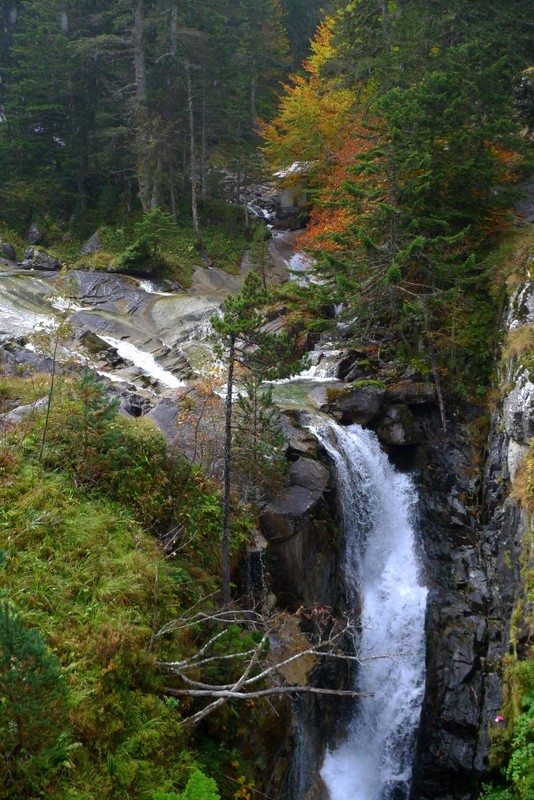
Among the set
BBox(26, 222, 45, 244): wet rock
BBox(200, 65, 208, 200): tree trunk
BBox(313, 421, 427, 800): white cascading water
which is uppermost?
BBox(200, 65, 208, 200): tree trunk

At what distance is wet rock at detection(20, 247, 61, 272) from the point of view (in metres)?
25.5

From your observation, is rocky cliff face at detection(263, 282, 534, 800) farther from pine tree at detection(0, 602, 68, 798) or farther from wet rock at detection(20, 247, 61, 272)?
wet rock at detection(20, 247, 61, 272)

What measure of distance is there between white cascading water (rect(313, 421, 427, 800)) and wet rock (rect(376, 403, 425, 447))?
0.51 meters

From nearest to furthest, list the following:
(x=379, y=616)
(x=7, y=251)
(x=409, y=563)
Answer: (x=379, y=616) → (x=409, y=563) → (x=7, y=251)

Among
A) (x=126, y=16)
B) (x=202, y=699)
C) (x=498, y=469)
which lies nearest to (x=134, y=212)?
(x=126, y=16)

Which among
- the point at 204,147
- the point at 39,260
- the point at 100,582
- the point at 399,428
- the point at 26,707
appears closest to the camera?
the point at 26,707

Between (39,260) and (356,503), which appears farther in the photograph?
(39,260)

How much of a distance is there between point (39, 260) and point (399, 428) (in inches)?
791

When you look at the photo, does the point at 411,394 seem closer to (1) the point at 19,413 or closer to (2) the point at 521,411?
(2) the point at 521,411

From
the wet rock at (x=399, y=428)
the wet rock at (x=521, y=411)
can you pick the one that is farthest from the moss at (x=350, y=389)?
the wet rock at (x=521, y=411)

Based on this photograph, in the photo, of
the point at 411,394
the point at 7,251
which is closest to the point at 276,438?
the point at 411,394

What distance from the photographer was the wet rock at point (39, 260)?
83.5 feet

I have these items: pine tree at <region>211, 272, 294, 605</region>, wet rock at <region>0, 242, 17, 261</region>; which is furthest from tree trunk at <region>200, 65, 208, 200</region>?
pine tree at <region>211, 272, 294, 605</region>

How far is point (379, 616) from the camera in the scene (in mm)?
12617
